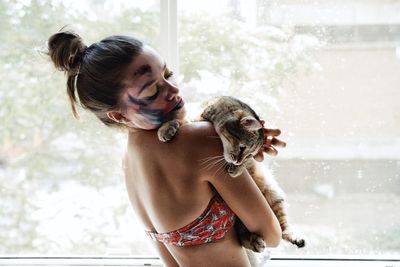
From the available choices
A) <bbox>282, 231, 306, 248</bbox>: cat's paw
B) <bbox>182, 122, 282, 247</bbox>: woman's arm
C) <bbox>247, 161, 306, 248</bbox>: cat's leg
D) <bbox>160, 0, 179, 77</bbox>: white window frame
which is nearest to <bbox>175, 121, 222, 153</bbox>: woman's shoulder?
<bbox>182, 122, 282, 247</bbox>: woman's arm

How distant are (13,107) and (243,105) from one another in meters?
Result: 0.83

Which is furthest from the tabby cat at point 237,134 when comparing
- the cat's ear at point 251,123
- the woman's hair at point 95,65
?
the woman's hair at point 95,65

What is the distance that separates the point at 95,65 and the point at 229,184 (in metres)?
0.38

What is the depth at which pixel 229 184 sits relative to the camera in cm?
122

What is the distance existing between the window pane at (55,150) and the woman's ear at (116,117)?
1.69 ft

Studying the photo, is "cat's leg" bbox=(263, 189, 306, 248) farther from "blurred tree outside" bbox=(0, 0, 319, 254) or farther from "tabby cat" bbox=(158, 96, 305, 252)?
"blurred tree outside" bbox=(0, 0, 319, 254)

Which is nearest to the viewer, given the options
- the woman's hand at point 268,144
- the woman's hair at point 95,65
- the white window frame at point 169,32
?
the woman's hair at point 95,65

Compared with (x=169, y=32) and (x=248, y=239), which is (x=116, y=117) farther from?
(x=169, y=32)

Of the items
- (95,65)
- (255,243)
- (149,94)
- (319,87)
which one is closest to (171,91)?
(149,94)

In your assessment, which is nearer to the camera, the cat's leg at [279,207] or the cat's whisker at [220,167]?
the cat's whisker at [220,167]

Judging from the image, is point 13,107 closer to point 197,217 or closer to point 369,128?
point 197,217

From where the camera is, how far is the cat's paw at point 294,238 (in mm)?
1382

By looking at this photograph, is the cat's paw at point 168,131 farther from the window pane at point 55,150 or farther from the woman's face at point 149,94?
the window pane at point 55,150

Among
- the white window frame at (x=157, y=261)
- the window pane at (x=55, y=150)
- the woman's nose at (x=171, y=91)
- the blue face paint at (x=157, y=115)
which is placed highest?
the woman's nose at (x=171, y=91)
